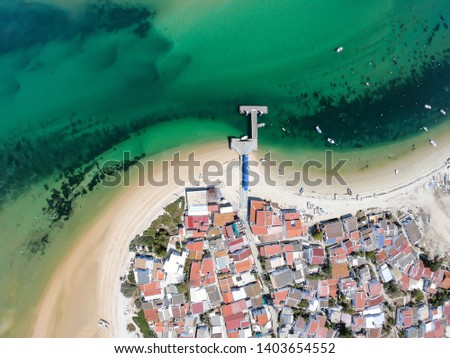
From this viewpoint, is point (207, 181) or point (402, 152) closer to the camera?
point (207, 181)

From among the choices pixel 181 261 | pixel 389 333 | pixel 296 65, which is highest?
pixel 296 65

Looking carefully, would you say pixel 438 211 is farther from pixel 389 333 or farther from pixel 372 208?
pixel 389 333

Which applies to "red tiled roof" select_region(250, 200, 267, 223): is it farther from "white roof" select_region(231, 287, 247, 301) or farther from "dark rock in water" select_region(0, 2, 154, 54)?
"dark rock in water" select_region(0, 2, 154, 54)

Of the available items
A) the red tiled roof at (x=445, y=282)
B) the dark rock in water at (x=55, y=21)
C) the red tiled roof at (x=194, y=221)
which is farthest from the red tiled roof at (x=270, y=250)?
the dark rock in water at (x=55, y=21)

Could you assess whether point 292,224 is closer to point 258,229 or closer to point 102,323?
point 258,229

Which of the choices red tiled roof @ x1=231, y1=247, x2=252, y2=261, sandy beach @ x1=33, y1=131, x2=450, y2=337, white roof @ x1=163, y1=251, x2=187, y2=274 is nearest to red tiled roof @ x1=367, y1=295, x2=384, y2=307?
sandy beach @ x1=33, y1=131, x2=450, y2=337

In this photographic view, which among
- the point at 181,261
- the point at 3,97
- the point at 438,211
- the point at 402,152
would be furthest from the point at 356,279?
the point at 3,97
